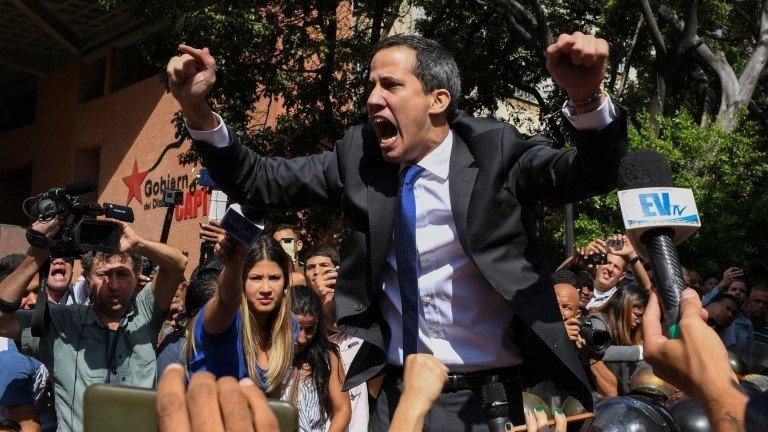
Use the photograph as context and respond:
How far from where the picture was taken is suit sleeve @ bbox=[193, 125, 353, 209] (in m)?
3.22

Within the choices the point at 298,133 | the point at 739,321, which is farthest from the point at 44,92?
the point at 739,321

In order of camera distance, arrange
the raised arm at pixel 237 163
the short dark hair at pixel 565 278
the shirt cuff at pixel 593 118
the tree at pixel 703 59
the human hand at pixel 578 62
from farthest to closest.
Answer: the tree at pixel 703 59
the short dark hair at pixel 565 278
the raised arm at pixel 237 163
the shirt cuff at pixel 593 118
the human hand at pixel 578 62

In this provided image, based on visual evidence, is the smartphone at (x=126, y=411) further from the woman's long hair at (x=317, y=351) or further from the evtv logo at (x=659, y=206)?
the woman's long hair at (x=317, y=351)

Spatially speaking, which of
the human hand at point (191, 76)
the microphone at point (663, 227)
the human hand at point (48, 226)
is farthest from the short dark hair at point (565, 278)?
the microphone at point (663, 227)

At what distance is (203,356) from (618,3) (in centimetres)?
1136

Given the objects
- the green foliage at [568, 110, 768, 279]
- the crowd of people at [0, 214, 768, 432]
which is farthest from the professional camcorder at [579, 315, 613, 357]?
the green foliage at [568, 110, 768, 279]

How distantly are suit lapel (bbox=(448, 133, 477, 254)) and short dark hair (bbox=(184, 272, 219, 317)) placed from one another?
2.85 metres

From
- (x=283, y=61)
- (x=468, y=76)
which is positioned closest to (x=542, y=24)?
(x=468, y=76)

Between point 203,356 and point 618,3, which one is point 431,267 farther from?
point 618,3

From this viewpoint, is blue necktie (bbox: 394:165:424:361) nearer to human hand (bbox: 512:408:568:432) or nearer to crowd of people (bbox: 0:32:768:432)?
crowd of people (bbox: 0:32:768:432)

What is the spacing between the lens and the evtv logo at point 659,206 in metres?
2.07

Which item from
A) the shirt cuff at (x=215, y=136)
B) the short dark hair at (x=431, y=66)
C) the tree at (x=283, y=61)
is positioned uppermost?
the tree at (x=283, y=61)

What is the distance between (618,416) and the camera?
13.0 feet

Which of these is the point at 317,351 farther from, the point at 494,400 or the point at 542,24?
the point at 542,24
